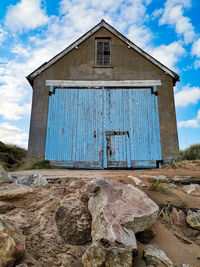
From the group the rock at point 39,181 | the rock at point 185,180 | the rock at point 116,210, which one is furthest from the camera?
the rock at point 185,180

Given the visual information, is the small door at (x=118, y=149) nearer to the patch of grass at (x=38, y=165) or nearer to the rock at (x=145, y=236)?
the patch of grass at (x=38, y=165)

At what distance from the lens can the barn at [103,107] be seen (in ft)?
24.2

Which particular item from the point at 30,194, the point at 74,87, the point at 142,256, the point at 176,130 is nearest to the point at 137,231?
the point at 142,256

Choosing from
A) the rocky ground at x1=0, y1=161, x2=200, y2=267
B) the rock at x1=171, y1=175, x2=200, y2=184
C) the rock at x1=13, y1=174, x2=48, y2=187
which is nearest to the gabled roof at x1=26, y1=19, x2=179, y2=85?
the rock at x1=171, y1=175, x2=200, y2=184

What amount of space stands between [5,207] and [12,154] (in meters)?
9.56

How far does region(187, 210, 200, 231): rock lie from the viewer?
2.35 metres

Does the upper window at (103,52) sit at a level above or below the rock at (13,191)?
above

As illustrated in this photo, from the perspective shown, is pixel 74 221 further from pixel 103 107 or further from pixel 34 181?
pixel 103 107

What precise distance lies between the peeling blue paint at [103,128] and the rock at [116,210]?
4708 millimetres

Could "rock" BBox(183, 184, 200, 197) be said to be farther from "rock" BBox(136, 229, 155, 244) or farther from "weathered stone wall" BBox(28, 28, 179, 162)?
"weathered stone wall" BBox(28, 28, 179, 162)

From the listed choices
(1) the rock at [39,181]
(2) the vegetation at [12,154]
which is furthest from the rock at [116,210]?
(2) the vegetation at [12,154]

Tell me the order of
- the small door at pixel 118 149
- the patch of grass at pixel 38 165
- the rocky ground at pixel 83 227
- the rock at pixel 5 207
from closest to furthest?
the rocky ground at pixel 83 227 < the rock at pixel 5 207 < the patch of grass at pixel 38 165 < the small door at pixel 118 149

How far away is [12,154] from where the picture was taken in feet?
36.7

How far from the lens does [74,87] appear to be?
26.7 ft
